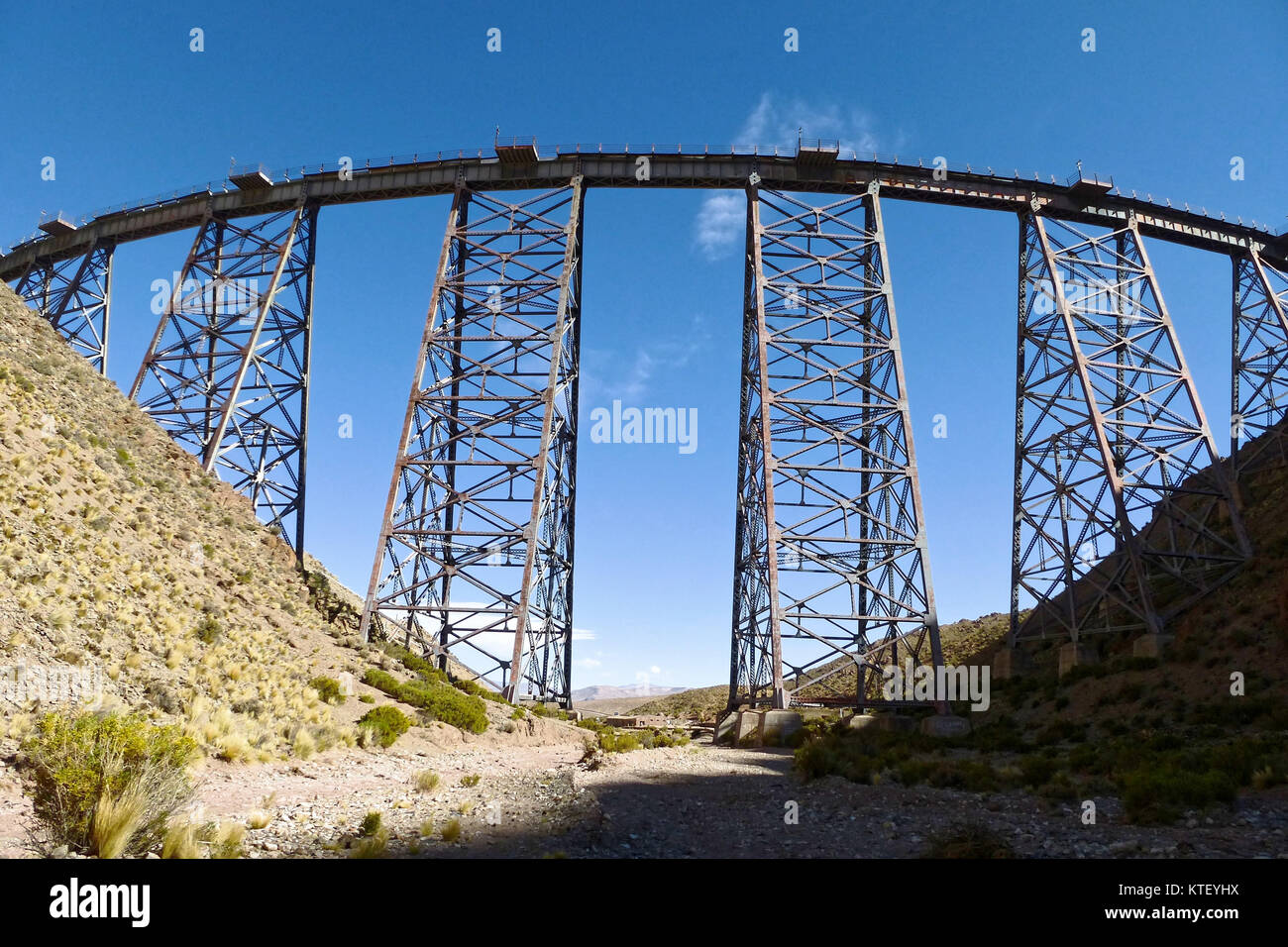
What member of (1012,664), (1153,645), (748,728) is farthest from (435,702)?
(1153,645)

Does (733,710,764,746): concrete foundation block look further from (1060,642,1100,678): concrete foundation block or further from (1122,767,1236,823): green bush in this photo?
(1122,767,1236,823): green bush

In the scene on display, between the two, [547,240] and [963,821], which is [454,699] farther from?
[547,240]

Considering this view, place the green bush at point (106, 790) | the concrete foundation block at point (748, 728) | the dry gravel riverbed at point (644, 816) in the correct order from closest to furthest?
the green bush at point (106, 790) → the dry gravel riverbed at point (644, 816) → the concrete foundation block at point (748, 728)

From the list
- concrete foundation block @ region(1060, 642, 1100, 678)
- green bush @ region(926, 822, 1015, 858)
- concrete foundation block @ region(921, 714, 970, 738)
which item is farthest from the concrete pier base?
green bush @ region(926, 822, 1015, 858)

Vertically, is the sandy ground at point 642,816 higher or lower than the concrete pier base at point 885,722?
higher

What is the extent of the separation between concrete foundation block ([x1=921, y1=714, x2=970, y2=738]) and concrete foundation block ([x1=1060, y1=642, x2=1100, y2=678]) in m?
4.61

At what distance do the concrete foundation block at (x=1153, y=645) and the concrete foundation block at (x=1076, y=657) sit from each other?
1211 mm

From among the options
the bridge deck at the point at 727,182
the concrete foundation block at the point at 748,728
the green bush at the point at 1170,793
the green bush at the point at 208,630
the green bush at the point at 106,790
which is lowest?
the concrete foundation block at the point at 748,728

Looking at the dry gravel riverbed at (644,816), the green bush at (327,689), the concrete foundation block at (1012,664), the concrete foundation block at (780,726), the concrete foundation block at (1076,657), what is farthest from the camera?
the concrete foundation block at (1012,664)

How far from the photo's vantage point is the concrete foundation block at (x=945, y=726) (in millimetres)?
18125

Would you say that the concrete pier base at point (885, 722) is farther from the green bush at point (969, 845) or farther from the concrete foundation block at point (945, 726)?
the green bush at point (969, 845)

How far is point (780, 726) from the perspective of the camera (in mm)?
19047

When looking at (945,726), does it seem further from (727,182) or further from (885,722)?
(727,182)

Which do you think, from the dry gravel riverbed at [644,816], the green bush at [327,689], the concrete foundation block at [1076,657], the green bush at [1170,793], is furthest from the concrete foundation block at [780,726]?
the green bush at [1170,793]
